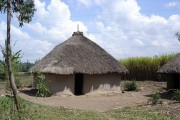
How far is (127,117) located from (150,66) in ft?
60.1

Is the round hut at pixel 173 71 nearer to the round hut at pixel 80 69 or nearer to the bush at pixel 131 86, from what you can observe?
the bush at pixel 131 86

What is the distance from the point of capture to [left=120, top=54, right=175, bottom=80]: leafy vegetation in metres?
29.9

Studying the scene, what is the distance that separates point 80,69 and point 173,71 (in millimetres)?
5228

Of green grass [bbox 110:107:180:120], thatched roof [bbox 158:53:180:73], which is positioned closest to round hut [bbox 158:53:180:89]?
thatched roof [bbox 158:53:180:73]

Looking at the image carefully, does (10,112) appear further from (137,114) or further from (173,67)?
(173,67)

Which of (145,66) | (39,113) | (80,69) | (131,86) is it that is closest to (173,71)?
(131,86)

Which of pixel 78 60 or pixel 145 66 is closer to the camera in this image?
pixel 78 60

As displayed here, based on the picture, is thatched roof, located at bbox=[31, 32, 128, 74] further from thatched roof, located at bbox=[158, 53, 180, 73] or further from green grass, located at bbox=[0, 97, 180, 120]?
green grass, located at bbox=[0, 97, 180, 120]

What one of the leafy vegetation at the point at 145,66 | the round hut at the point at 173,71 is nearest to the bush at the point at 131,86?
the round hut at the point at 173,71

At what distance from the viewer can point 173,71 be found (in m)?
19.9

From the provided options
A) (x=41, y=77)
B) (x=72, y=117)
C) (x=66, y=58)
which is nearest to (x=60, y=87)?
(x=66, y=58)

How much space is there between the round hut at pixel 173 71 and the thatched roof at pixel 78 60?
113 inches

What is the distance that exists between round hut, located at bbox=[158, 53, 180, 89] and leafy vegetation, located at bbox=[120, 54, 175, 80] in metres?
8.07

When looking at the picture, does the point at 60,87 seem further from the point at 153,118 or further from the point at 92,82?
the point at 153,118
